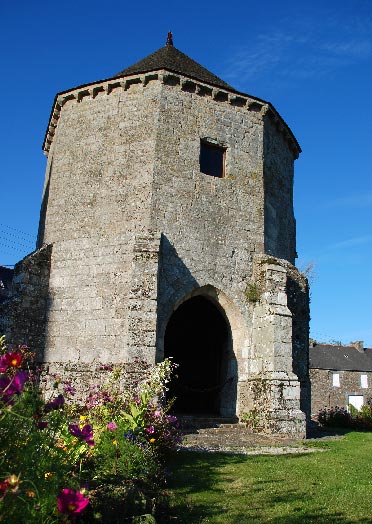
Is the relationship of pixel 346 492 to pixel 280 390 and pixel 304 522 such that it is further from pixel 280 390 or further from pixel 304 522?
pixel 280 390

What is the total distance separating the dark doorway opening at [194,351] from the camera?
12809 millimetres

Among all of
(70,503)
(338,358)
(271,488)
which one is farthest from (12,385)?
(338,358)

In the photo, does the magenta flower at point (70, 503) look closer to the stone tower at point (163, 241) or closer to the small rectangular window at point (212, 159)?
the stone tower at point (163, 241)

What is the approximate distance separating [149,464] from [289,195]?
31.9 feet

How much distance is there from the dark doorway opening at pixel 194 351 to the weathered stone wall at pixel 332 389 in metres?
20.2

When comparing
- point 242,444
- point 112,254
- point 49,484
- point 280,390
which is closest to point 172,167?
point 112,254

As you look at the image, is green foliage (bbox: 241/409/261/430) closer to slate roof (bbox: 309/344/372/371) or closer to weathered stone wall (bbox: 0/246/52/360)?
weathered stone wall (bbox: 0/246/52/360)

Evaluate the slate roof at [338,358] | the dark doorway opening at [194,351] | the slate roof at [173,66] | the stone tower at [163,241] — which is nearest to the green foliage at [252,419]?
the stone tower at [163,241]

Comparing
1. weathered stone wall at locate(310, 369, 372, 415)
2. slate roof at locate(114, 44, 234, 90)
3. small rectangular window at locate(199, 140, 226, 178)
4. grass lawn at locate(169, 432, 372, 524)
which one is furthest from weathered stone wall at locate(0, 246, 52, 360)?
weathered stone wall at locate(310, 369, 372, 415)

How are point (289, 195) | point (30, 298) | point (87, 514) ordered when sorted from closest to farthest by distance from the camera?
point (87, 514) → point (30, 298) → point (289, 195)

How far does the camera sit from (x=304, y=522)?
4020 millimetres

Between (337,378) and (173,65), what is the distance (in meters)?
27.4

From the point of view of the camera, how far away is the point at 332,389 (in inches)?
1294

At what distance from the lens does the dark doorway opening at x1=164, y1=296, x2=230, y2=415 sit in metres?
12.8
